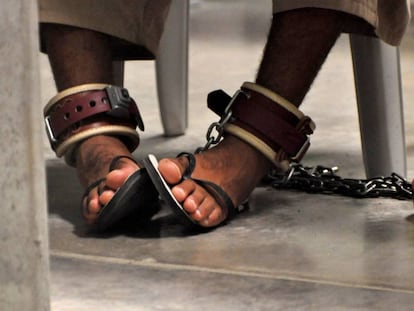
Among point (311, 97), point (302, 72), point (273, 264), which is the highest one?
point (302, 72)

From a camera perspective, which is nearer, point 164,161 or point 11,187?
point 11,187

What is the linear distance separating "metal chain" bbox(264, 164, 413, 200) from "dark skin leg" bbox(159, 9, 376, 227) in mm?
200

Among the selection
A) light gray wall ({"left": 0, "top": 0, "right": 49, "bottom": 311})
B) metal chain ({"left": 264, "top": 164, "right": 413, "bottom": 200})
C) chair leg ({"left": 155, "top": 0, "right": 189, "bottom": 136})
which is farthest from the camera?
chair leg ({"left": 155, "top": 0, "right": 189, "bottom": 136})

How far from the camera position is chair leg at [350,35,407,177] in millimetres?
1790

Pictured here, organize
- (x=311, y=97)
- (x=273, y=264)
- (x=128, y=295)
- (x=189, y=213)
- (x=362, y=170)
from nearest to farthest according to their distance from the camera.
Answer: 1. (x=128, y=295)
2. (x=273, y=264)
3. (x=189, y=213)
4. (x=362, y=170)
5. (x=311, y=97)

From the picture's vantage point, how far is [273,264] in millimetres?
1337

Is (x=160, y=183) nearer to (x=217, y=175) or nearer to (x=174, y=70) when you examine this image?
(x=217, y=175)

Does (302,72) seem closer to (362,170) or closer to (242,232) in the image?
(242,232)

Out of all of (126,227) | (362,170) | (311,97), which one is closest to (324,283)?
(126,227)

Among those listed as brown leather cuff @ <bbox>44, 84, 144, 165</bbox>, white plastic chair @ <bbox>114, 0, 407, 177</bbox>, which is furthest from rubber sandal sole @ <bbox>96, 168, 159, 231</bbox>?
white plastic chair @ <bbox>114, 0, 407, 177</bbox>

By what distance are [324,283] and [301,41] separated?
1.35 feet

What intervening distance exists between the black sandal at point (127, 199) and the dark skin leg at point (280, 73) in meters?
0.07

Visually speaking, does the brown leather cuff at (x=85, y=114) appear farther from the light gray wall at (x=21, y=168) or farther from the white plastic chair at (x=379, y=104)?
the light gray wall at (x=21, y=168)

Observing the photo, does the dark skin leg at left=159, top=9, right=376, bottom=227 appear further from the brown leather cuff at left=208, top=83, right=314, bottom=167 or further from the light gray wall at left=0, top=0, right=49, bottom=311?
the light gray wall at left=0, top=0, right=49, bottom=311
